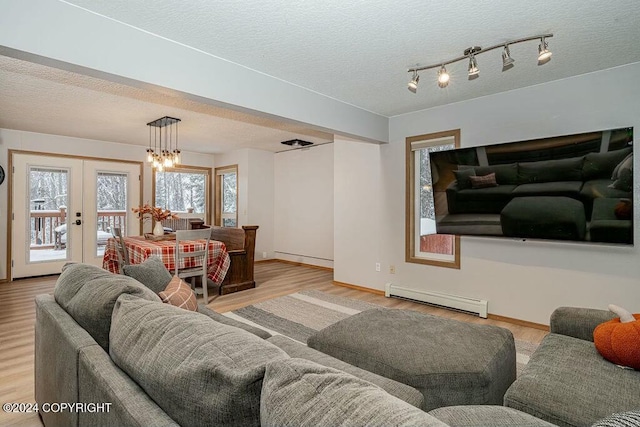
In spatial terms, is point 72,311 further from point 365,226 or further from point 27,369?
point 365,226

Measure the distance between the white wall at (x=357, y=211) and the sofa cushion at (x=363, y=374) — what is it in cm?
330

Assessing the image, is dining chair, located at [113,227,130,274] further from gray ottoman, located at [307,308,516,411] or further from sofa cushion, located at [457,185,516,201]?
sofa cushion, located at [457,185,516,201]

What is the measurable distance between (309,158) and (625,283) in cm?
495

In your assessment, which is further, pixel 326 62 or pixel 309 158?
pixel 309 158

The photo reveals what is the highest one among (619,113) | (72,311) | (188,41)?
(188,41)

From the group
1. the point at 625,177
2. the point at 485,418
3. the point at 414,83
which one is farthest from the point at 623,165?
the point at 485,418

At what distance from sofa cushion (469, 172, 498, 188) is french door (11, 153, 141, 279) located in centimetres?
591

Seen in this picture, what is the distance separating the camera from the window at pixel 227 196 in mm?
7125

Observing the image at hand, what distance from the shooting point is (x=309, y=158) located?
6.50 meters

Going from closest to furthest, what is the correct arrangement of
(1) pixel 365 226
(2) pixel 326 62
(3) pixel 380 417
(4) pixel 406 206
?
(3) pixel 380 417 → (2) pixel 326 62 → (4) pixel 406 206 → (1) pixel 365 226

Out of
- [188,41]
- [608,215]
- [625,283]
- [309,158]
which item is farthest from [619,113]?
[309,158]

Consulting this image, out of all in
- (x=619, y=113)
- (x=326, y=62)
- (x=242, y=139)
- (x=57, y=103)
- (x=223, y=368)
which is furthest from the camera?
(x=242, y=139)

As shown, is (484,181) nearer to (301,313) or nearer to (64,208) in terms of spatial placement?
(301,313)

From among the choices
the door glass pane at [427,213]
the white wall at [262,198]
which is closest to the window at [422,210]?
the door glass pane at [427,213]
